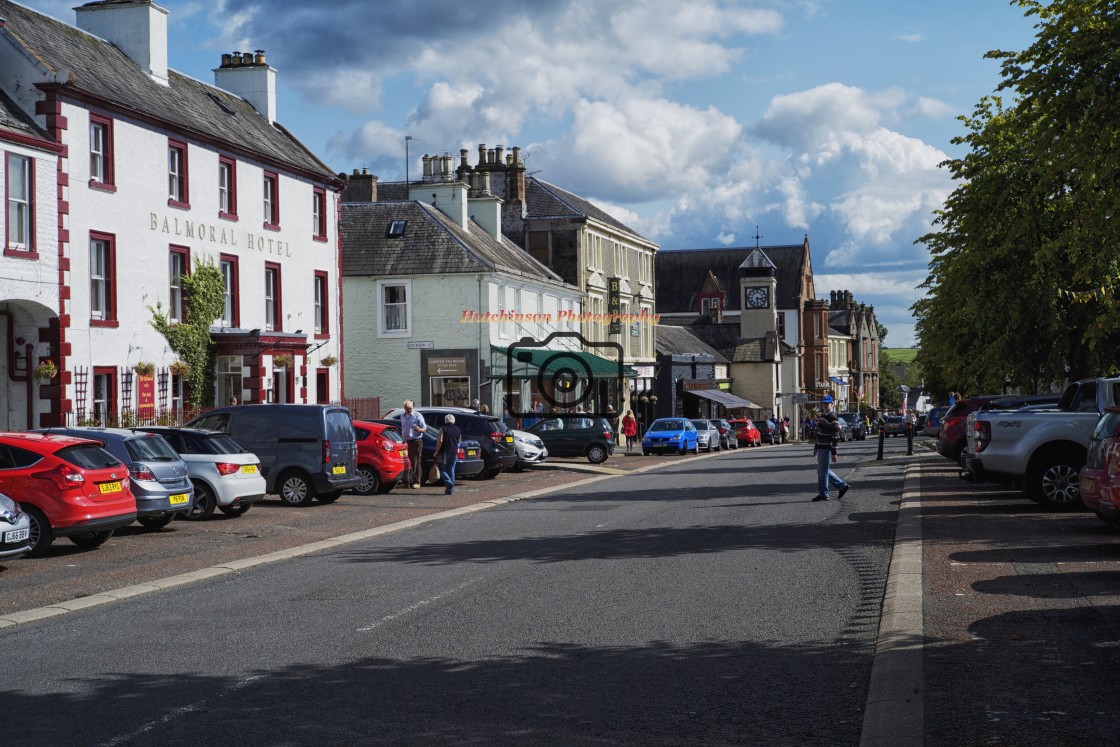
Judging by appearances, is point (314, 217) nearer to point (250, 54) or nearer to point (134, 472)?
point (250, 54)

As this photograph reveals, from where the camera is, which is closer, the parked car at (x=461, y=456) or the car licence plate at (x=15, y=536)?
the car licence plate at (x=15, y=536)

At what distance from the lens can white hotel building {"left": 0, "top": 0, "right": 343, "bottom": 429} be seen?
2720 centimetres

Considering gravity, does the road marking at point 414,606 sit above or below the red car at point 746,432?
below

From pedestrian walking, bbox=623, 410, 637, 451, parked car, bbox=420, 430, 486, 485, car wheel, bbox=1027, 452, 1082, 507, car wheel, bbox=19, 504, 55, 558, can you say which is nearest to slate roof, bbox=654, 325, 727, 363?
pedestrian walking, bbox=623, 410, 637, 451

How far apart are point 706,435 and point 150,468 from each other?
131 feet

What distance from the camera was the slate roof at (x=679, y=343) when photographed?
8286 cm

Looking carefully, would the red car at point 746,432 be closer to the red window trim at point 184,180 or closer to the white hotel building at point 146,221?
the white hotel building at point 146,221

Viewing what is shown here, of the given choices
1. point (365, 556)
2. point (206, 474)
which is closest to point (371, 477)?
point (206, 474)

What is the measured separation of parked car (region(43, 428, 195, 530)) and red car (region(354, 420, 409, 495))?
7440mm

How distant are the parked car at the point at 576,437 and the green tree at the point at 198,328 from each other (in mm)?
11986

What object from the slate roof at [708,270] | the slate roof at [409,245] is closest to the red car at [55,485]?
the slate roof at [409,245]

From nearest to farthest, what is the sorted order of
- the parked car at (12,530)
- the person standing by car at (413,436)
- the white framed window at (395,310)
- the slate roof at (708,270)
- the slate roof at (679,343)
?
the parked car at (12,530)
the person standing by car at (413,436)
the white framed window at (395,310)
the slate roof at (679,343)
the slate roof at (708,270)

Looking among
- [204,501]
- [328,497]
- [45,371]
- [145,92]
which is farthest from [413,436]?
[145,92]

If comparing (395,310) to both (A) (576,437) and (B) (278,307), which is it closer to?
(A) (576,437)
